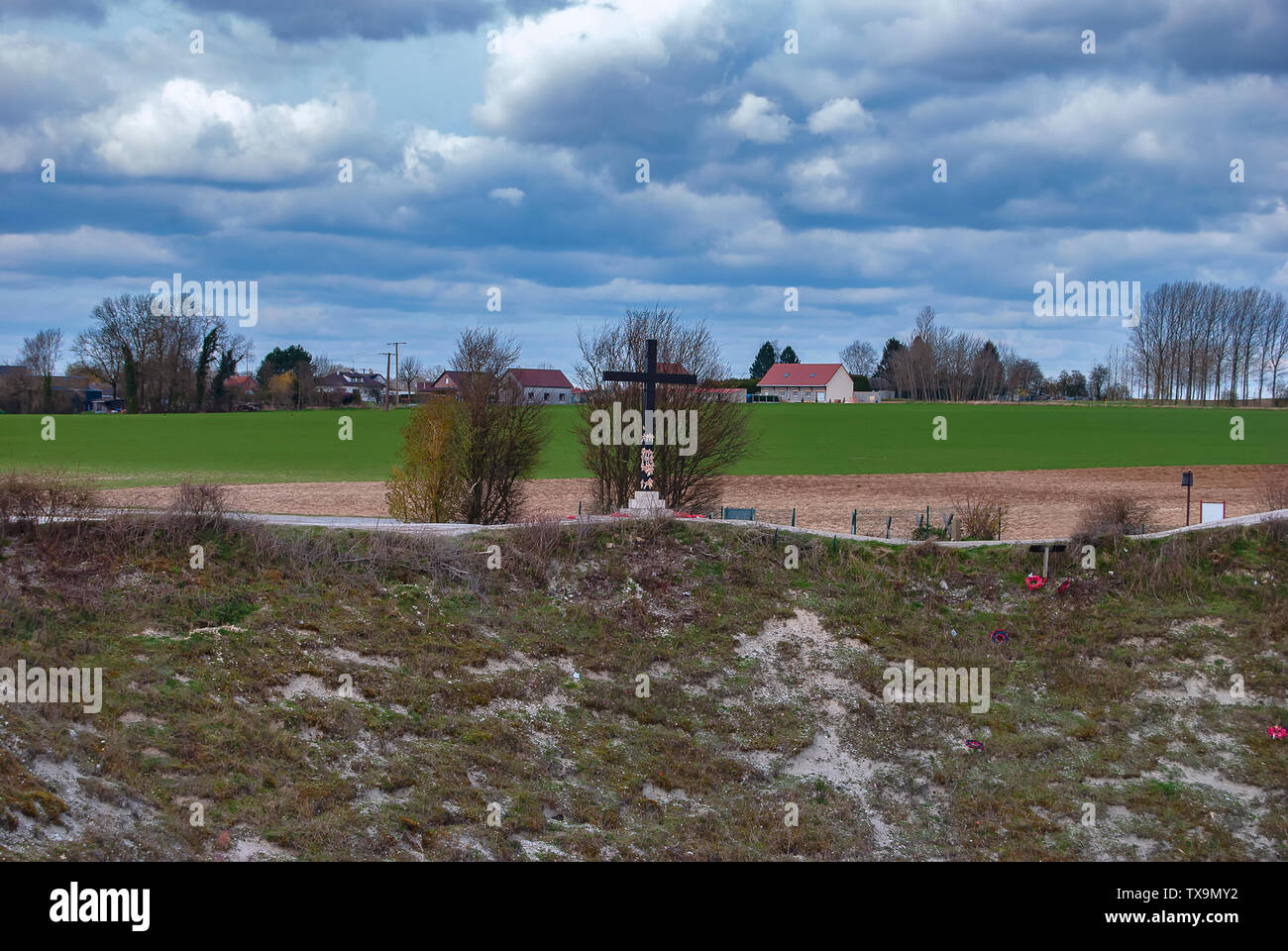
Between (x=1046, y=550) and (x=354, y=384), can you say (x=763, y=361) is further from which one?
(x=1046, y=550)

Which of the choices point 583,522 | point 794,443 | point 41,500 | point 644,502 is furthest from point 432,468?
point 794,443

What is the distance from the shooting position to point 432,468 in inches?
1072

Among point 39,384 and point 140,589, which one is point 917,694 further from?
point 39,384

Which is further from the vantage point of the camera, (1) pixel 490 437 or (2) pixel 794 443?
(2) pixel 794 443

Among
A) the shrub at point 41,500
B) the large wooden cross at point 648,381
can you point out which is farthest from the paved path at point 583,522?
the shrub at point 41,500

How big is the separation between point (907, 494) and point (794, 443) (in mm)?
26459

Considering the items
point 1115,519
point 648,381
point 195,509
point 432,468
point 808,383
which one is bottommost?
point 1115,519

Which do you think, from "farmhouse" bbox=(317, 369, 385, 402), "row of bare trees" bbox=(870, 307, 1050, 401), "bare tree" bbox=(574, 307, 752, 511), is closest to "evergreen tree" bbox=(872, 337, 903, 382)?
"row of bare trees" bbox=(870, 307, 1050, 401)

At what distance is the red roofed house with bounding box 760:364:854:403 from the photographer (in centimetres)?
13338

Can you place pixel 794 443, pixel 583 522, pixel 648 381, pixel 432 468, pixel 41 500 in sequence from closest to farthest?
pixel 41 500 → pixel 583 522 → pixel 648 381 → pixel 432 468 → pixel 794 443

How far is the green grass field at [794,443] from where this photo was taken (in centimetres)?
5625

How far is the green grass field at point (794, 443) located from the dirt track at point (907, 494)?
3.61 meters

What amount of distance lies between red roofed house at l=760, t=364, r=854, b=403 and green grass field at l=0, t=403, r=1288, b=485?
29.4 m

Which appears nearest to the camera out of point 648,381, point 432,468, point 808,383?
point 648,381
